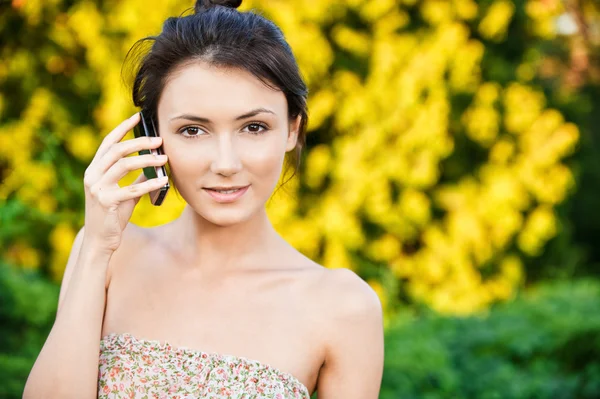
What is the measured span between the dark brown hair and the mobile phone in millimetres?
32

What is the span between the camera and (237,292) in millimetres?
2162

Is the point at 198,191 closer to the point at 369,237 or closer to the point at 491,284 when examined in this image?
the point at 369,237

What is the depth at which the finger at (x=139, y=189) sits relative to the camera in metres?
1.90

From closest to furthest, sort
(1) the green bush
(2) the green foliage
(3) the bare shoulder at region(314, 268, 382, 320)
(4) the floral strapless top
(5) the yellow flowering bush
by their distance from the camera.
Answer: (4) the floral strapless top → (3) the bare shoulder at region(314, 268, 382, 320) → (2) the green foliage → (1) the green bush → (5) the yellow flowering bush

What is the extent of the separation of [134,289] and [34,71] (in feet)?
13.4

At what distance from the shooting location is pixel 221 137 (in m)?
1.93

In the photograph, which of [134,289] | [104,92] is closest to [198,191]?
[134,289]

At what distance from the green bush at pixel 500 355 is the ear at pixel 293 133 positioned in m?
2.46

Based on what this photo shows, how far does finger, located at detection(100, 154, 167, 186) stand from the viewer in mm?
1906

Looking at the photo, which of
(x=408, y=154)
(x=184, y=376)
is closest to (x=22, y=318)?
(x=184, y=376)

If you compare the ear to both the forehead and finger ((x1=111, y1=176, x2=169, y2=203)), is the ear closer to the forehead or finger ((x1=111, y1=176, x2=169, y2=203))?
the forehead

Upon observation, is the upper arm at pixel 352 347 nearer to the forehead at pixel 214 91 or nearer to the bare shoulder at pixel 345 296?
the bare shoulder at pixel 345 296

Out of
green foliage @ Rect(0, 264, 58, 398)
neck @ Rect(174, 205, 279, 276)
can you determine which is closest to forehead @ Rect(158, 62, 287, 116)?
neck @ Rect(174, 205, 279, 276)

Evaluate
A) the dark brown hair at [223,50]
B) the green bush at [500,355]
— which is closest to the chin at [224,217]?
the dark brown hair at [223,50]
